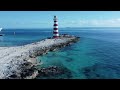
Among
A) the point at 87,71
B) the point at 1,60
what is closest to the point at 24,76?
the point at 87,71

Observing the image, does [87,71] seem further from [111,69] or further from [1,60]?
[1,60]

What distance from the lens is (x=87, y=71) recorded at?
6383mm

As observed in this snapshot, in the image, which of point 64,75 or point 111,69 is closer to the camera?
point 64,75

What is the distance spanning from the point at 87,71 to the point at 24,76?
6.42 feet
